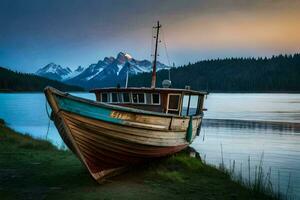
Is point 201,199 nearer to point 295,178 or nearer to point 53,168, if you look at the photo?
point 53,168

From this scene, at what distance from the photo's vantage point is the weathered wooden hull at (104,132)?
1227cm

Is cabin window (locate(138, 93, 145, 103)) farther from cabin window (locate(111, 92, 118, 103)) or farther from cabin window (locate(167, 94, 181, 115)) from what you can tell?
cabin window (locate(111, 92, 118, 103))

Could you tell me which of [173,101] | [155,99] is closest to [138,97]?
[155,99]

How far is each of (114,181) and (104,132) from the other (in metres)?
1.98

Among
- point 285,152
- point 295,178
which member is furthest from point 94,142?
point 285,152

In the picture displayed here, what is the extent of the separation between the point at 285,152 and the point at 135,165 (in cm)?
1801

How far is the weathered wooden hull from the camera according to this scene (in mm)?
12266

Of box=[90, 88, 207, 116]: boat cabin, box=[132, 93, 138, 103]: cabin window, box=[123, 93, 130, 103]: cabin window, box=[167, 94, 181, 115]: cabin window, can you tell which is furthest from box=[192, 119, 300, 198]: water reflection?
box=[123, 93, 130, 103]: cabin window

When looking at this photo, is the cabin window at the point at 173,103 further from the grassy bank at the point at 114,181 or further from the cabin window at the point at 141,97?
the grassy bank at the point at 114,181

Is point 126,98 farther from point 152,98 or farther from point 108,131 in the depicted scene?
point 108,131

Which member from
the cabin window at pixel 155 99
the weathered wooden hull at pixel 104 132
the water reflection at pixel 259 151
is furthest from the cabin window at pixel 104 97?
the water reflection at pixel 259 151

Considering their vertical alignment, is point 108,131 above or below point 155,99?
below

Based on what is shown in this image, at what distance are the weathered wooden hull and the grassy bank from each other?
699mm

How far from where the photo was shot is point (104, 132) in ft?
41.8
